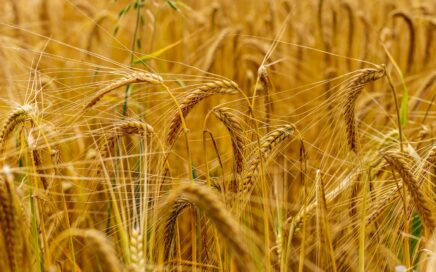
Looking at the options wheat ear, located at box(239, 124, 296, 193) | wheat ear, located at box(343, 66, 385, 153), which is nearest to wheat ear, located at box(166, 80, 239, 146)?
wheat ear, located at box(239, 124, 296, 193)

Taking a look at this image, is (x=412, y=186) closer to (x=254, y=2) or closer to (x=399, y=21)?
(x=399, y=21)

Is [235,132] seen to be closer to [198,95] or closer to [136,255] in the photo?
[198,95]

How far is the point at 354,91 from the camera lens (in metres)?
1.43

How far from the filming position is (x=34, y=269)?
4.32 ft

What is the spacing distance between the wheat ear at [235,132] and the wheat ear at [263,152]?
3cm

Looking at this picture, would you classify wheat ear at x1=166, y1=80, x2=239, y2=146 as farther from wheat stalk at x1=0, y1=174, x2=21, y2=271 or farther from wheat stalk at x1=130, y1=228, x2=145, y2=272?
wheat stalk at x1=0, y1=174, x2=21, y2=271

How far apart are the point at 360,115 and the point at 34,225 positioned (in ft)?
4.28

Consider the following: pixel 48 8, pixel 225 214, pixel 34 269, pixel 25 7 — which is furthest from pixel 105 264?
pixel 25 7

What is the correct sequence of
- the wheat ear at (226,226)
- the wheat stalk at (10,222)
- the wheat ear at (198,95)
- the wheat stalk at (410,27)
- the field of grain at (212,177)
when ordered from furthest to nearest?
the wheat stalk at (410,27), the wheat ear at (198,95), the field of grain at (212,177), the wheat stalk at (10,222), the wheat ear at (226,226)

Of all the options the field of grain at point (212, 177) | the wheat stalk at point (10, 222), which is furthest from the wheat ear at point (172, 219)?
the wheat stalk at point (10, 222)

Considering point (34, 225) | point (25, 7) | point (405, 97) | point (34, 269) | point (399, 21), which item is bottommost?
point (34, 269)

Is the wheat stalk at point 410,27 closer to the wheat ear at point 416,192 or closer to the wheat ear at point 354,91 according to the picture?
the wheat ear at point 354,91

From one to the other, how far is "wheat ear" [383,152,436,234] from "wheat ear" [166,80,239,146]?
1.15 ft

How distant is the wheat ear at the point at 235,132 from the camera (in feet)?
4.40
